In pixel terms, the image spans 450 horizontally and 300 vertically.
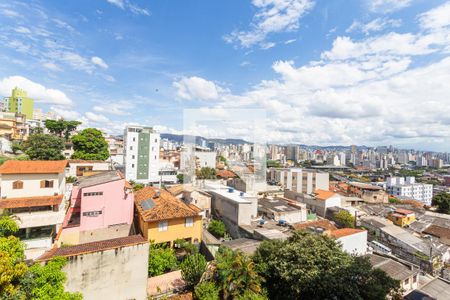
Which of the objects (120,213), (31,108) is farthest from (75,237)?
(31,108)

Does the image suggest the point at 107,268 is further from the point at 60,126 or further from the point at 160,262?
the point at 60,126

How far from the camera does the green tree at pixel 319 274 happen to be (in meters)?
8.13

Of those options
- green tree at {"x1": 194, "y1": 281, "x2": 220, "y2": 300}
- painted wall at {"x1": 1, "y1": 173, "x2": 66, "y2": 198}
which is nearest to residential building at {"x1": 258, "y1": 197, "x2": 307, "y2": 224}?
green tree at {"x1": 194, "y1": 281, "x2": 220, "y2": 300}

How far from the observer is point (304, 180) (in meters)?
37.1

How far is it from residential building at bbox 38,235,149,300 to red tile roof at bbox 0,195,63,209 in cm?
459

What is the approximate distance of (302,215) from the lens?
70.0 feet

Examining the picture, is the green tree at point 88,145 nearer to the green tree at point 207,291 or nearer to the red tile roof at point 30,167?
the red tile roof at point 30,167

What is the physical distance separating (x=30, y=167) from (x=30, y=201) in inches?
74.4

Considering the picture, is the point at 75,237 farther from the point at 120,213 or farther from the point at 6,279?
the point at 6,279

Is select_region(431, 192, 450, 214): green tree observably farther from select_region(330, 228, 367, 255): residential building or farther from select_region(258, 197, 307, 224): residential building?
select_region(330, 228, 367, 255): residential building

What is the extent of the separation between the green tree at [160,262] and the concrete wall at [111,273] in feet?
3.90

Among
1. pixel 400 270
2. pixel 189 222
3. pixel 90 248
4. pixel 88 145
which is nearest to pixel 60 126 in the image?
pixel 88 145

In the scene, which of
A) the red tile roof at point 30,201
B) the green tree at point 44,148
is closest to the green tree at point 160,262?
the red tile roof at point 30,201

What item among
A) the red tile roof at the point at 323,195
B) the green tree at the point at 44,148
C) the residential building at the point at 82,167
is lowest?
the red tile roof at the point at 323,195
